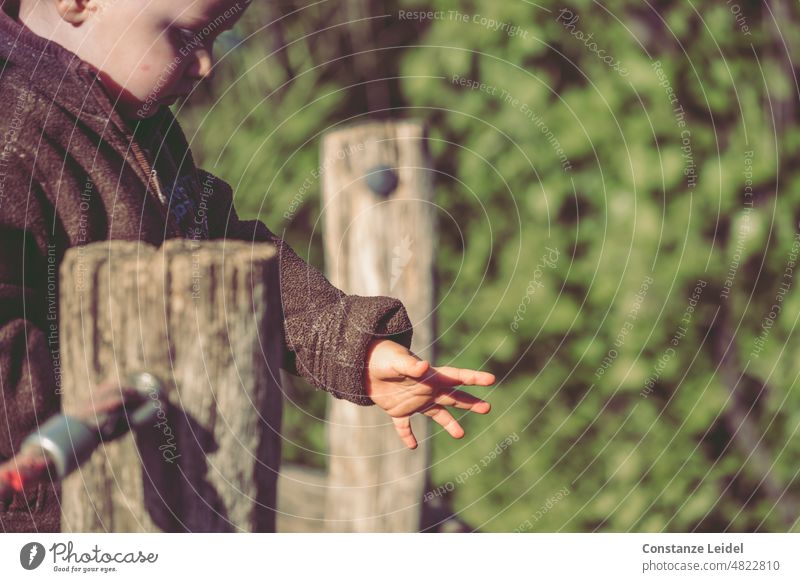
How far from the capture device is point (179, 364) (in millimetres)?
898

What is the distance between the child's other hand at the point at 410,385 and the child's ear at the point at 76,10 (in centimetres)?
46

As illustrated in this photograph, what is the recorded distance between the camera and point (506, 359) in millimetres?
1720

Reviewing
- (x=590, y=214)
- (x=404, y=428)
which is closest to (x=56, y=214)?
(x=404, y=428)

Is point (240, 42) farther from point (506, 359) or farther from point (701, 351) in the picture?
point (701, 351)

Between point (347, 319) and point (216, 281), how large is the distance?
0.60ft

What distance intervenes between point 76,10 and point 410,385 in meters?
0.54

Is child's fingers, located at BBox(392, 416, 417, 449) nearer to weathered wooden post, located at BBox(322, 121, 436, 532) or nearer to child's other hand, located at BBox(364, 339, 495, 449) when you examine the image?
child's other hand, located at BBox(364, 339, 495, 449)

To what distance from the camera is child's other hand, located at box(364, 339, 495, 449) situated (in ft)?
3.35

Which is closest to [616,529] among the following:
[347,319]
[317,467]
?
[317,467]

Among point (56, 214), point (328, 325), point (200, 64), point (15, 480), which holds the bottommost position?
point (15, 480)

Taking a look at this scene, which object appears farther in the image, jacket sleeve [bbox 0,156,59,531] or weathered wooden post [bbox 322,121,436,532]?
weathered wooden post [bbox 322,121,436,532]

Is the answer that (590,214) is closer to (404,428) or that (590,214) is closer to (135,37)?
(404,428)

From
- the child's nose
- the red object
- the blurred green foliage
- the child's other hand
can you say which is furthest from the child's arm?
the blurred green foliage

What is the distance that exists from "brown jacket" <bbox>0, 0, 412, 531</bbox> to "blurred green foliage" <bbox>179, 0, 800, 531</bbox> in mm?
647
